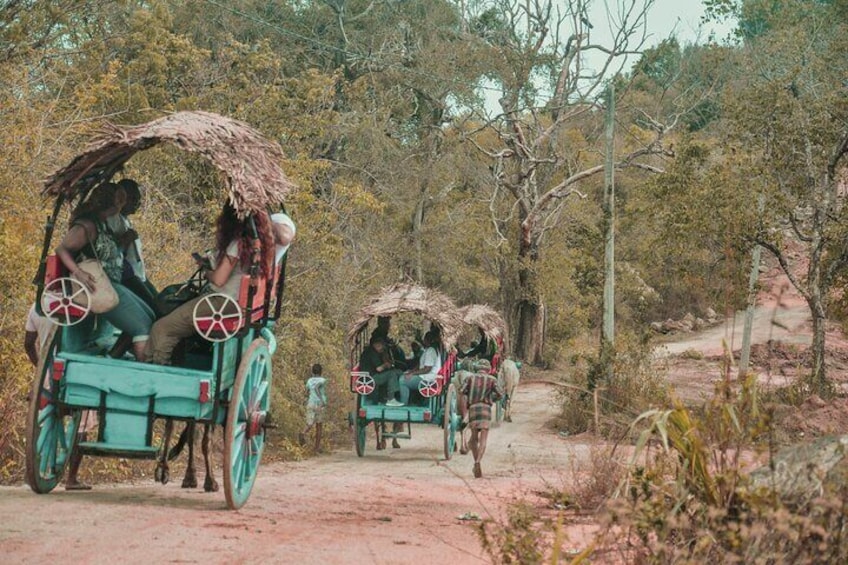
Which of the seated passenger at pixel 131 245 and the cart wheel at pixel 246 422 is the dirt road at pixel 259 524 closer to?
the cart wheel at pixel 246 422

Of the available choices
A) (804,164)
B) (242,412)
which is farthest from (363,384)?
(804,164)

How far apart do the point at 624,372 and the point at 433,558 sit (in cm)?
1917

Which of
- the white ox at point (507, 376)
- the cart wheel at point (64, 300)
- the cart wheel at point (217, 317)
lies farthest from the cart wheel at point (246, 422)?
the white ox at point (507, 376)

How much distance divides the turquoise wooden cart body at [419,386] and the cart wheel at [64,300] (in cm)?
1093

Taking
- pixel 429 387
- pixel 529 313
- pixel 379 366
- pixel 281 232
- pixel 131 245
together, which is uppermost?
pixel 529 313

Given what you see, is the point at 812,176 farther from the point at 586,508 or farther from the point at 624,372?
the point at 586,508

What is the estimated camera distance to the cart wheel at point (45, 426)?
373 inches

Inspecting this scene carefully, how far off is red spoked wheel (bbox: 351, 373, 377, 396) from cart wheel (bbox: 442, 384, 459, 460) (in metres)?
1.26

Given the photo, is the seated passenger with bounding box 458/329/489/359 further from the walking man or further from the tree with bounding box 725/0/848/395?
the walking man

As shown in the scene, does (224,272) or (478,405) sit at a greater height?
(224,272)

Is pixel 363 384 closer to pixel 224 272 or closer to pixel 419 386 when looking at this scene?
pixel 419 386

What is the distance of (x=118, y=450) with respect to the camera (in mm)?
9539

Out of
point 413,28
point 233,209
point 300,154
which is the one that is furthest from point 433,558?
point 413,28

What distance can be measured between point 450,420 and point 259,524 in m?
11.5
